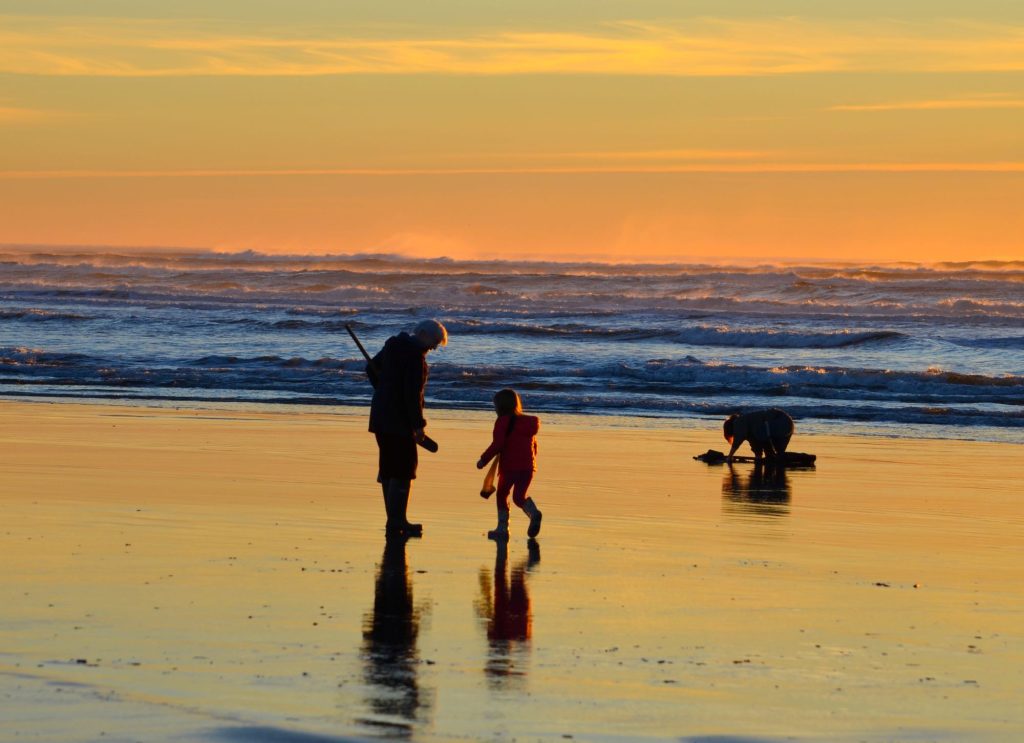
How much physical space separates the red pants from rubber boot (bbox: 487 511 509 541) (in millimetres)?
205

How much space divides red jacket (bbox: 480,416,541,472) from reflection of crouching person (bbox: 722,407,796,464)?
191 inches

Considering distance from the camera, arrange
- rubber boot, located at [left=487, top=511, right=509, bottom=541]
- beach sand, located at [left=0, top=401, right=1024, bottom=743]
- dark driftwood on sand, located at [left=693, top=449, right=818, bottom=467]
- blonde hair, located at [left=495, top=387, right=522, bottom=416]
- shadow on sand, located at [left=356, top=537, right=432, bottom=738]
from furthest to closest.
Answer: dark driftwood on sand, located at [left=693, top=449, right=818, bottom=467], blonde hair, located at [left=495, top=387, right=522, bottom=416], rubber boot, located at [left=487, top=511, right=509, bottom=541], beach sand, located at [left=0, top=401, right=1024, bottom=743], shadow on sand, located at [left=356, top=537, right=432, bottom=738]

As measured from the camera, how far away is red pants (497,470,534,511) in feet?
32.4

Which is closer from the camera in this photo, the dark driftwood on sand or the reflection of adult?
the reflection of adult

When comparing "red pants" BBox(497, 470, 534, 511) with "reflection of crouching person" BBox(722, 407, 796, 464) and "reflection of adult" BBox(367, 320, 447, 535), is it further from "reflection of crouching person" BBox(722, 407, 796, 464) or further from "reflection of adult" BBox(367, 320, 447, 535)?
"reflection of crouching person" BBox(722, 407, 796, 464)

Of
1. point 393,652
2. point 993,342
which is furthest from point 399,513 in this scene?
point 993,342

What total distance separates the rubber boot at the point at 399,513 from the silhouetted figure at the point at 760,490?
2642 mm

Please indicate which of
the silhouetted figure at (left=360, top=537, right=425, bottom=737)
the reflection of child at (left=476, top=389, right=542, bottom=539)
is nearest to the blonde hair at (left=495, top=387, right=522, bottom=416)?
the reflection of child at (left=476, top=389, right=542, bottom=539)

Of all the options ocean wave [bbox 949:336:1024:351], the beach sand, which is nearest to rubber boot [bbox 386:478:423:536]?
the beach sand

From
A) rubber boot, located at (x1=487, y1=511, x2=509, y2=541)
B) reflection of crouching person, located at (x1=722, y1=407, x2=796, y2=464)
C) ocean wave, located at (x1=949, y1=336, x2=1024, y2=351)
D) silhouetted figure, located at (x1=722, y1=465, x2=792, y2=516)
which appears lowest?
rubber boot, located at (x1=487, y1=511, x2=509, y2=541)

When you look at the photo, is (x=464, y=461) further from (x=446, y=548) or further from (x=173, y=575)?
(x=173, y=575)

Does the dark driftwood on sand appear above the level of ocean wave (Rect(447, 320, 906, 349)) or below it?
below

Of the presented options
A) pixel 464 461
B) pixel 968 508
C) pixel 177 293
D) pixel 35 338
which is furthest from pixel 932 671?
pixel 177 293

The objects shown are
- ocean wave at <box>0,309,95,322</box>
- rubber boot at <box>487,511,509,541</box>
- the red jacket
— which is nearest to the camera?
rubber boot at <box>487,511,509,541</box>
